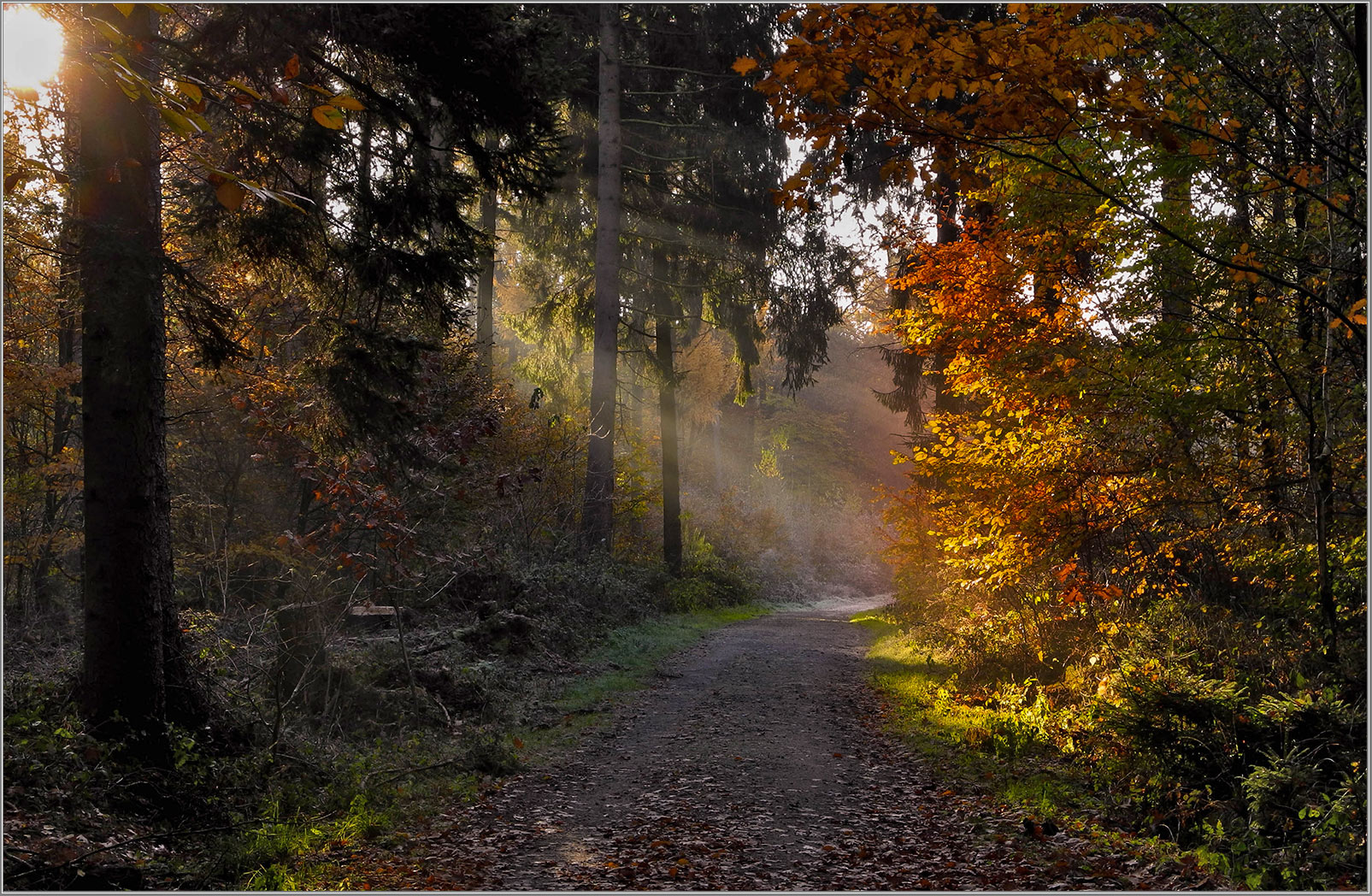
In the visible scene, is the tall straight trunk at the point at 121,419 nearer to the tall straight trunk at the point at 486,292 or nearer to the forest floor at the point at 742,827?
the forest floor at the point at 742,827

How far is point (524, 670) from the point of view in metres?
10.6

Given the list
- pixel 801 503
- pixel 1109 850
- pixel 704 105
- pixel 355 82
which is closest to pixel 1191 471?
pixel 1109 850

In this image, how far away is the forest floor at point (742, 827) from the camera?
491 centimetres

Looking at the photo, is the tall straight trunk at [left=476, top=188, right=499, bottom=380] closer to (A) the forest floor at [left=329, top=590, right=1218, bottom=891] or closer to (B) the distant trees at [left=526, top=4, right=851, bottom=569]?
(B) the distant trees at [left=526, top=4, right=851, bottom=569]

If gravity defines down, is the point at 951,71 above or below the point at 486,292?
below

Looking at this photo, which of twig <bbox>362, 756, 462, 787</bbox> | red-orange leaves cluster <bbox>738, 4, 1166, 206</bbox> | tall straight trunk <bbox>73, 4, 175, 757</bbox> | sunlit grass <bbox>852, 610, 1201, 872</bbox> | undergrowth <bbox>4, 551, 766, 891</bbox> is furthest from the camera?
twig <bbox>362, 756, 462, 787</bbox>

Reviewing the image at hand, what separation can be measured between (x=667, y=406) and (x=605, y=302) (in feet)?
12.0

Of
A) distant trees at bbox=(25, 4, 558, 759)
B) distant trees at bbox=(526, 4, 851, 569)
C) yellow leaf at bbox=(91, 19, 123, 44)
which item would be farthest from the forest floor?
distant trees at bbox=(526, 4, 851, 569)

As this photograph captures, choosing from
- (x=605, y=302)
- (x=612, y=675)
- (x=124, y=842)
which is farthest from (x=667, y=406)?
(x=124, y=842)

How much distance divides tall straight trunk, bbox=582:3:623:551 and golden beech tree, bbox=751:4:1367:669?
8461 mm

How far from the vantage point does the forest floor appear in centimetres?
491

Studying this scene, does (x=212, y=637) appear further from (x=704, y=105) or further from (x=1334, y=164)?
(x=704, y=105)

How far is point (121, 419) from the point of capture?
19.1 feet

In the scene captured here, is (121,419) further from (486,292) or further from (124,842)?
(486,292)
